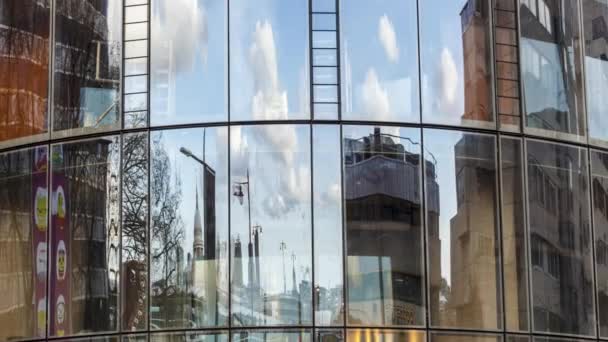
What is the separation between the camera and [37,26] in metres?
28.0

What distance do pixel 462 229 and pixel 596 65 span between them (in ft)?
15.6

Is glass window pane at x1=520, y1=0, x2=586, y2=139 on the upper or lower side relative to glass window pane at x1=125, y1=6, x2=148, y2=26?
lower

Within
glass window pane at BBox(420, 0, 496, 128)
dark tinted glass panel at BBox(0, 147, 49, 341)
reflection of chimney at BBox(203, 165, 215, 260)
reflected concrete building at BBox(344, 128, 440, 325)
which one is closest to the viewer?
reflected concrete building at BBox(344, 128, 440, 325)

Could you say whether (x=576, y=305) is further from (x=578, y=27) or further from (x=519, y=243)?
(x=578, y=27)

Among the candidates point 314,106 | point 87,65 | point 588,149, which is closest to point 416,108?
point 314,106

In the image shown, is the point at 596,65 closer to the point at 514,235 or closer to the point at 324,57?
the point at 514,235

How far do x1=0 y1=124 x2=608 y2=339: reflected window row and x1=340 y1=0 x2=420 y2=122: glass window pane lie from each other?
0.39 m

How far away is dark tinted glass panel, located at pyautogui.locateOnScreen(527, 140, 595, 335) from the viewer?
2620cm

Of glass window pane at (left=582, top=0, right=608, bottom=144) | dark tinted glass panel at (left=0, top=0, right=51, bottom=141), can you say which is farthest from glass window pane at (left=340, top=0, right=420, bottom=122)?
dark tinted glass panel at (left=0, top=0, right=51, bottom=141)

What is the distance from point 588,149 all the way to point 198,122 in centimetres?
770

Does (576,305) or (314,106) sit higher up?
(314,106)

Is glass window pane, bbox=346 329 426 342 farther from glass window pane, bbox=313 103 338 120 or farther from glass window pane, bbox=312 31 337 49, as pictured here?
glass window pane, bbox=312 31 337 49

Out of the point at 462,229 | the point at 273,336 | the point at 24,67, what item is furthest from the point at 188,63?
the point at 462,229

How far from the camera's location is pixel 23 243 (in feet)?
89.4
